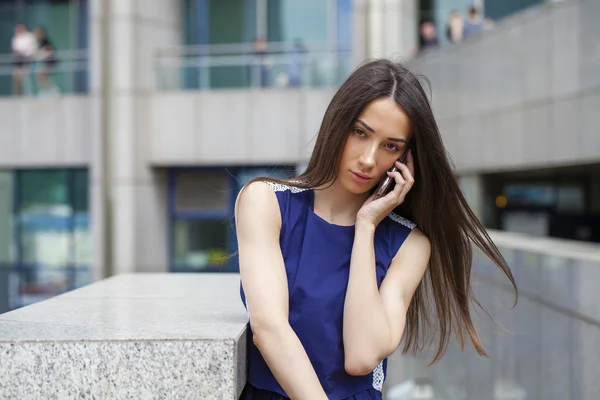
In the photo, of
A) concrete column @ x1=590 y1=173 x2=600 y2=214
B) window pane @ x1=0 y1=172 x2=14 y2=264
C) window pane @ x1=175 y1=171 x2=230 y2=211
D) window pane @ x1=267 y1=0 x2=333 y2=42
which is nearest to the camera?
concrete column @ x1=590 y1=173 x2=600 y2=214

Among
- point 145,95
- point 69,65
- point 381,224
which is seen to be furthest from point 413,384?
point 69,65

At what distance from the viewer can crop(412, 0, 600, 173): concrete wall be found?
12383 mm

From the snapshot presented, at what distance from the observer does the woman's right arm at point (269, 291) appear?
2.36 metres

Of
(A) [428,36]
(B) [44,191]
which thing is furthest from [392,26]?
(B) [44,191]

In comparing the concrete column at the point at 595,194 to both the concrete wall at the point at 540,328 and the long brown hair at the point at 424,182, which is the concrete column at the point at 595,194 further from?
the long brown hair at the point at 424,182

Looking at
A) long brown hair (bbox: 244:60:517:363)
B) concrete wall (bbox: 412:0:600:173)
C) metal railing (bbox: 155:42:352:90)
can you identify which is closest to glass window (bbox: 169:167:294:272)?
metal railing (bbox: 155:42:352:90)

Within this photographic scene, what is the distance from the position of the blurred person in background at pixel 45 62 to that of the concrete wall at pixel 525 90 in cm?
960

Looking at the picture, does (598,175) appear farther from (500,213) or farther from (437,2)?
(437,2)

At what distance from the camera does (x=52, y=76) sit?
20312 mm

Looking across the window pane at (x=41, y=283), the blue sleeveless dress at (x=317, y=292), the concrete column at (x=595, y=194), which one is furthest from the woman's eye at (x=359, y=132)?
→ the window pane at (x=41, y=283)

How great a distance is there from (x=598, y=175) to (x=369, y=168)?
15.8 metres

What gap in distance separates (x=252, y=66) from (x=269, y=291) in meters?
17.4

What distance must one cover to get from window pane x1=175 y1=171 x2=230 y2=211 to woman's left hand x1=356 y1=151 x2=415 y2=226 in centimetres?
1784

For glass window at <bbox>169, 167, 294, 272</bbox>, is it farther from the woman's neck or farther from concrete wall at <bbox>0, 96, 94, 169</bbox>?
the woman's neck
